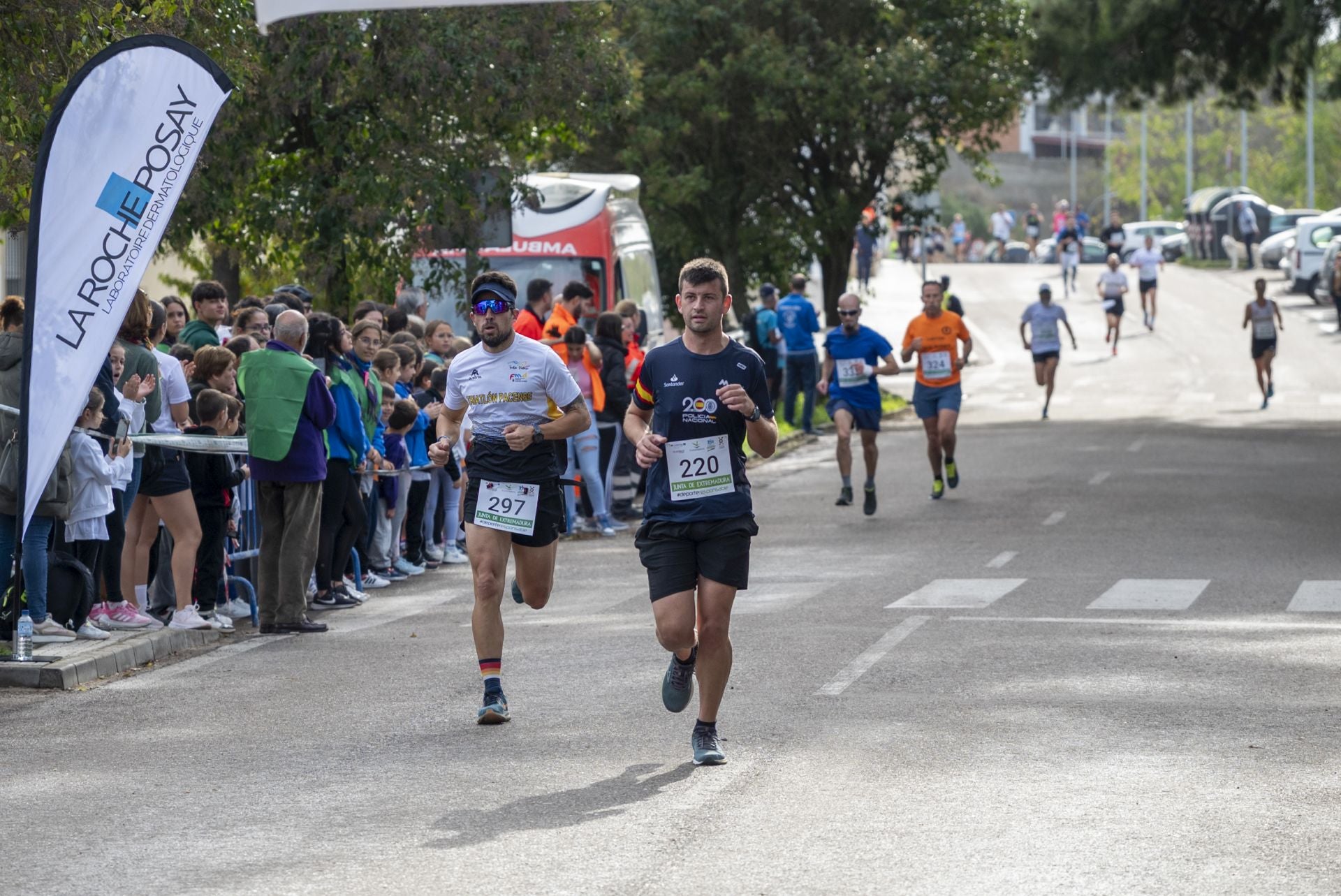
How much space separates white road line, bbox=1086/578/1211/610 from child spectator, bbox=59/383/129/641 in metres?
5.70

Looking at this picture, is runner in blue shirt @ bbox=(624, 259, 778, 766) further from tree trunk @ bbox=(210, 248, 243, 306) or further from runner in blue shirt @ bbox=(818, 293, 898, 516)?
tree trunk @ bbox=(210, 248, 243, 306)

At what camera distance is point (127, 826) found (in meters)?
7.13

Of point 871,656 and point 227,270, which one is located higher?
point 227,270

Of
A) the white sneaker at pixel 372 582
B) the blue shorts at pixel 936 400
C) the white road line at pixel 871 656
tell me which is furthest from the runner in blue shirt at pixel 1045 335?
the white road line at pixel 871 656

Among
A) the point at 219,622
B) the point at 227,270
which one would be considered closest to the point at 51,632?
the point at 219,622

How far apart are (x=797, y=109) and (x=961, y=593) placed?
66.8 feet

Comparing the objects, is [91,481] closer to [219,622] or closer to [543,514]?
[219,622]

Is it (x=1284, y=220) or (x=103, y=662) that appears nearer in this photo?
(x=103, y=662)

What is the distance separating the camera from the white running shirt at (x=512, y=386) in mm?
9320

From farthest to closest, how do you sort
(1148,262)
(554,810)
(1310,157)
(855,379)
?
(1310,157), (1148,262), (855,379), (554,810)

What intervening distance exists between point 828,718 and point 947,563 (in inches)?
250

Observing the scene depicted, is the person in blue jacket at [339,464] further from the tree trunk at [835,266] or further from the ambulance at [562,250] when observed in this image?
the tree trunk at [835,266]

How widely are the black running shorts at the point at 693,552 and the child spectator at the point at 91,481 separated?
155 inches

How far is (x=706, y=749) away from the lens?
8016 mm
